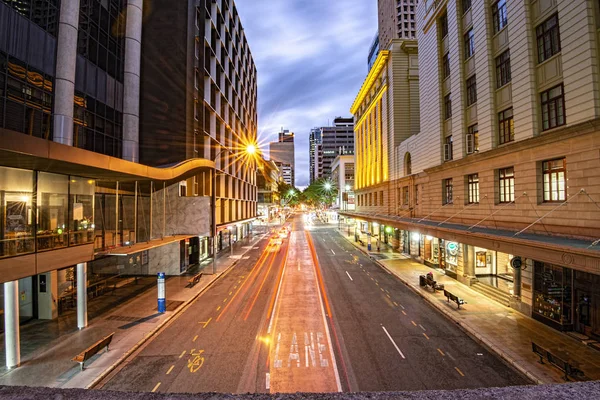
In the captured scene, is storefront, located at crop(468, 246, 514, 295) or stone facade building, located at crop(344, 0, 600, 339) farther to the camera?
storefront, located at crop(468, 246, 514, 295)

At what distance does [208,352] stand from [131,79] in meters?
25.9

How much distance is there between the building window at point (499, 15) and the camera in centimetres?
2158

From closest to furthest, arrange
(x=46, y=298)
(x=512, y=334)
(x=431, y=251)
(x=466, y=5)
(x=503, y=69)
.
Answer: (x=512, y=334)
(x=46, y=298)
(x=503, y=69)
(x=466, y=5)
(x=431, y=251)

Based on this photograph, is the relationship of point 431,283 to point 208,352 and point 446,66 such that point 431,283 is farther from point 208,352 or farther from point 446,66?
point 446,66

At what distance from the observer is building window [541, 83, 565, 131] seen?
671 inches

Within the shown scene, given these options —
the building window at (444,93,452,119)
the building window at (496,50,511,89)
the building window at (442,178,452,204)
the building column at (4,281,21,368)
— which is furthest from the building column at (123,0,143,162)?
the building window at (496,50,511,89)

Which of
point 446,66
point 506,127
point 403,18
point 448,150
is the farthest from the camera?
point 403,18

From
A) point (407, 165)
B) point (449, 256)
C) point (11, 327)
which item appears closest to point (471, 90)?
point (449, 256)

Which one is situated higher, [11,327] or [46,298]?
[11,327]

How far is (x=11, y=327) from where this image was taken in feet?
43.5

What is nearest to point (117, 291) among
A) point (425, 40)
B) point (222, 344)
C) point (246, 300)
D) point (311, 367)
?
point (246, 300)

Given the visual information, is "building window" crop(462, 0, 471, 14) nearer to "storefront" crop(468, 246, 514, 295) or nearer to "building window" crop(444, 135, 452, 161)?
"building window" crop(444, 135, 452, 161)

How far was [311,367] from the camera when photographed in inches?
504

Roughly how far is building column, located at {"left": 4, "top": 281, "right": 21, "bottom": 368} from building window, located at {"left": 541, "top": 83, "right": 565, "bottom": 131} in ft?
90.0
